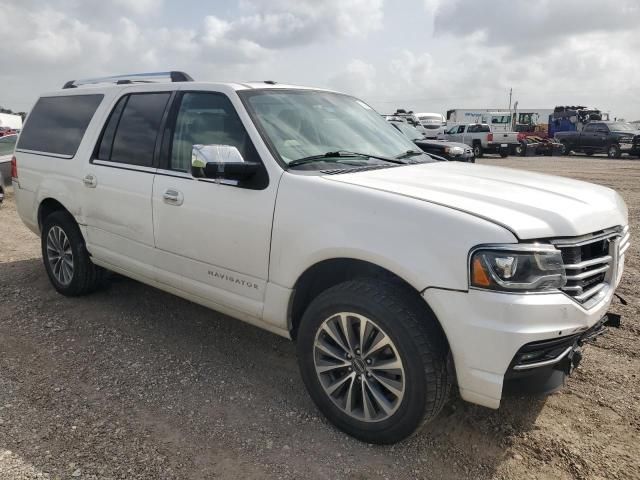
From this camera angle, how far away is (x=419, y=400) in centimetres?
261

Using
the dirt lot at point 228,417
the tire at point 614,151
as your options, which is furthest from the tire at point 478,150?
the dirt lot at point 228,417

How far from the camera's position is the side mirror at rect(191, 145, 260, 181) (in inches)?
117

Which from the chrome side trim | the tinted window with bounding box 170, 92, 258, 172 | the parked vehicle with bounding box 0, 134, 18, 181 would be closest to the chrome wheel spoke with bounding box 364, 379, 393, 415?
the chrome side trim

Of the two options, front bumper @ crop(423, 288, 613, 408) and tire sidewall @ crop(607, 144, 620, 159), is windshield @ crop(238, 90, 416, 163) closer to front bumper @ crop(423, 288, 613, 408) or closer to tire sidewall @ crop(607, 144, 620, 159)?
front bumper @ crop(423, 288, 613, 408)

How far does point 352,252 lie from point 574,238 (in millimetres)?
1058

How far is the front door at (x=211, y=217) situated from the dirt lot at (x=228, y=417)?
1.99 feet

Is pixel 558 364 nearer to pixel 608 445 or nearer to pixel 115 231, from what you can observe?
pixel 608 445

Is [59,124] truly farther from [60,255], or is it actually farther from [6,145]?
[6,145]

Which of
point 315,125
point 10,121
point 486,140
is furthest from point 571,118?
point 10,121

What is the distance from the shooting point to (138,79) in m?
4.54

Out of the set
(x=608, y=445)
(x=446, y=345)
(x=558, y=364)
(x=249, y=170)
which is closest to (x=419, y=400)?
(x=446, y=345)

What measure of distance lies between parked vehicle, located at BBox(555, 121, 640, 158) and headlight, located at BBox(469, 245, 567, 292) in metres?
27.3

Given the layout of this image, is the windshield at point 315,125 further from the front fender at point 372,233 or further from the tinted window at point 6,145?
the tinted window at point 6,145

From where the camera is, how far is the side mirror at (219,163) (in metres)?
2.98
